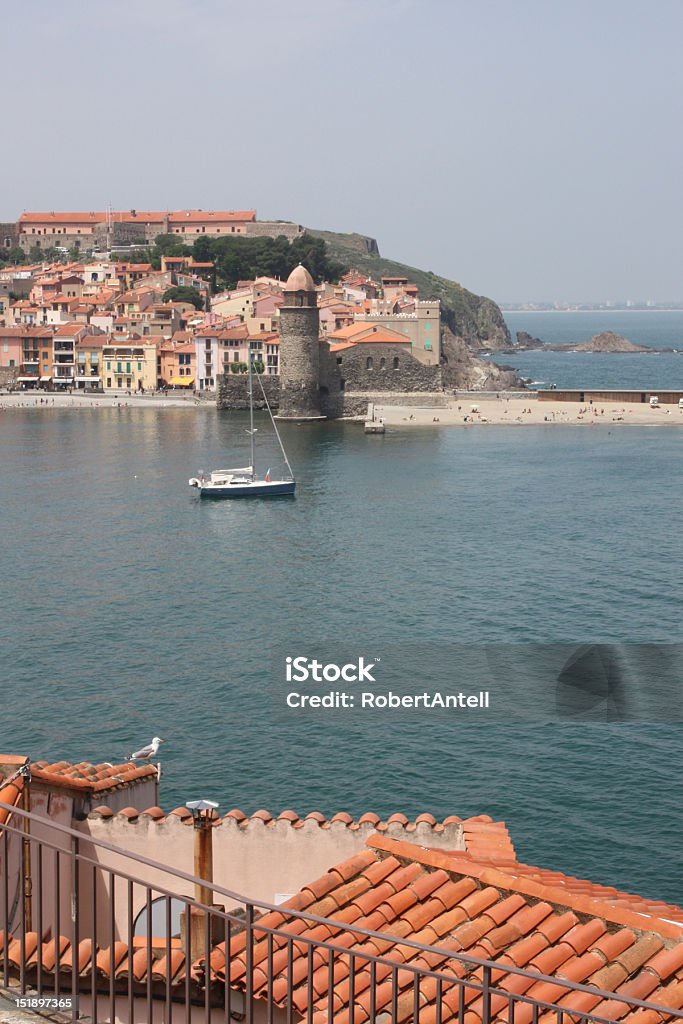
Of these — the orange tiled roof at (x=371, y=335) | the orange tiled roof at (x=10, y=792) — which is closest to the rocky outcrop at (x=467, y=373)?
the orange tiled roof at (x=371, y=335)

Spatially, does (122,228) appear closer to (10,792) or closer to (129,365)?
(129,365)

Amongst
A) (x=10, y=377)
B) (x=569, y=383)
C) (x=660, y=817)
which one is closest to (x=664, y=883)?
(x=660, y=817)

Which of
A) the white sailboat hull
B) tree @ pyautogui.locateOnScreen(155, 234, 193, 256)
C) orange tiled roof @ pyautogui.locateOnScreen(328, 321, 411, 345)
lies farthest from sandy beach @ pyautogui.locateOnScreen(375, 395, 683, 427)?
tree @ pyautogui.locateOnScreen(155, 234, 193, 256)

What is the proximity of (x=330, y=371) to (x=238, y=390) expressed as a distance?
5.32 m

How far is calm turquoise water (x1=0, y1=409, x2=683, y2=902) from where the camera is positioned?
56.1ft

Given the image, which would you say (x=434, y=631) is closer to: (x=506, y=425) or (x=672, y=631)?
(x=672, y=631)

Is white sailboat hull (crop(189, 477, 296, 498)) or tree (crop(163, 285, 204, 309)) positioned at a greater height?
tree (crop(163, 285, 204, 309))

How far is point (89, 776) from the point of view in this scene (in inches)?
376

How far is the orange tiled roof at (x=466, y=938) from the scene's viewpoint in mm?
5613

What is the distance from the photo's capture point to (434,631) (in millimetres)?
25734

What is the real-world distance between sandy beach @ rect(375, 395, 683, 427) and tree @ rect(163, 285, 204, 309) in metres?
29.1

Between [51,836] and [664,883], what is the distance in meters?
8.09

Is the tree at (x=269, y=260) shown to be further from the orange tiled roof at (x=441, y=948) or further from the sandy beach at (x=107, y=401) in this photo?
the orange tiled roof at (x=441, y=948)

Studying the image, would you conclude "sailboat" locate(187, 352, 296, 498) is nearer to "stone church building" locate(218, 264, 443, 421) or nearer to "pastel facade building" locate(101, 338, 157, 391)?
"stone church building" locate(218, 264, 443, 421)
